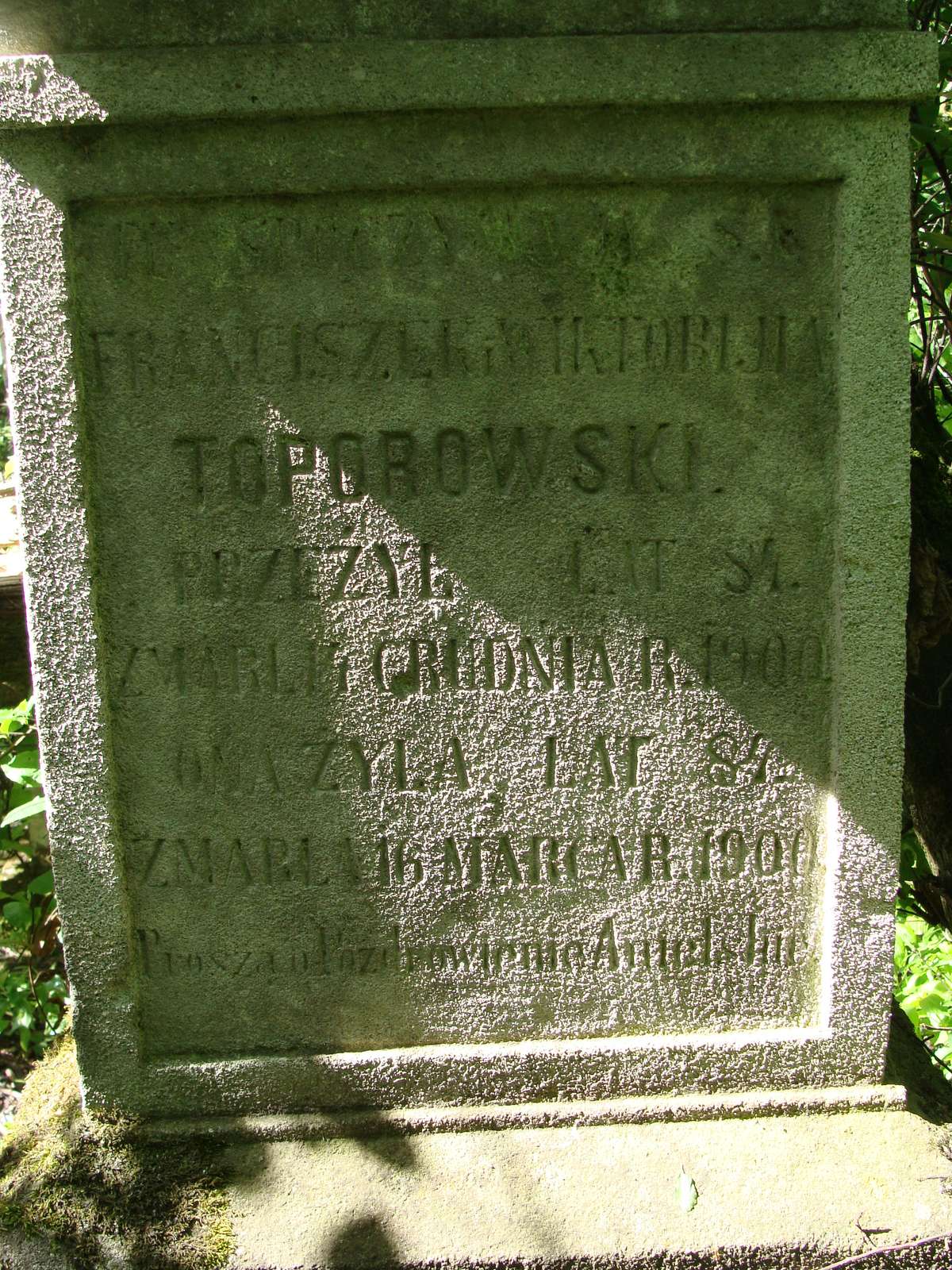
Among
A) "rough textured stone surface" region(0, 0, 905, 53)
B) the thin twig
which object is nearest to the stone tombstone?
"rough textured stone surface" region(0, 0, 905, 53)

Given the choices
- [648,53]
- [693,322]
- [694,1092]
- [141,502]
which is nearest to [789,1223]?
[694,1092]

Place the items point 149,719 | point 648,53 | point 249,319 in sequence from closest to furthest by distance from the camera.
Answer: point 648,53, point 249,319, point 149,719

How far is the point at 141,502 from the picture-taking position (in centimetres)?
197

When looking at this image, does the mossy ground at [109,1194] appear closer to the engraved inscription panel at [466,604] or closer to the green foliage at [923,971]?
the engraved inscription panel at [466,604]

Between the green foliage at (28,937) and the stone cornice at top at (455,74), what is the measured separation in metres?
1.65

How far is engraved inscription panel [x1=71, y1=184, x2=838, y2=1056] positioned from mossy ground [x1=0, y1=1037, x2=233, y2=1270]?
0.74 feet

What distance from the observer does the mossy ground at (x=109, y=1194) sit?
197cm

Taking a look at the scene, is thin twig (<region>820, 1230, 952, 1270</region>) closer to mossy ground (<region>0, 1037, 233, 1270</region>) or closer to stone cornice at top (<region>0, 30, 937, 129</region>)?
mossy ground (<region>0, 1037, 233, 1270</region>)

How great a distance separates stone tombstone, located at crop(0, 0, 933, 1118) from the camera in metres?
1.82

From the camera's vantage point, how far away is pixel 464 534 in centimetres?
199

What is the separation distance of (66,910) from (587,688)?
3.70 ft

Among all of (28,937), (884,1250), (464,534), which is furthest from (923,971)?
(28,937)

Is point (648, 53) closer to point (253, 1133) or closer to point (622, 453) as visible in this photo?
point (622, 453)

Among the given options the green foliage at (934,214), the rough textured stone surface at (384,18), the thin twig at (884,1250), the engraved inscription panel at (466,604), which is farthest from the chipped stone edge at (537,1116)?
the rough textured stone surface at (384,18)
